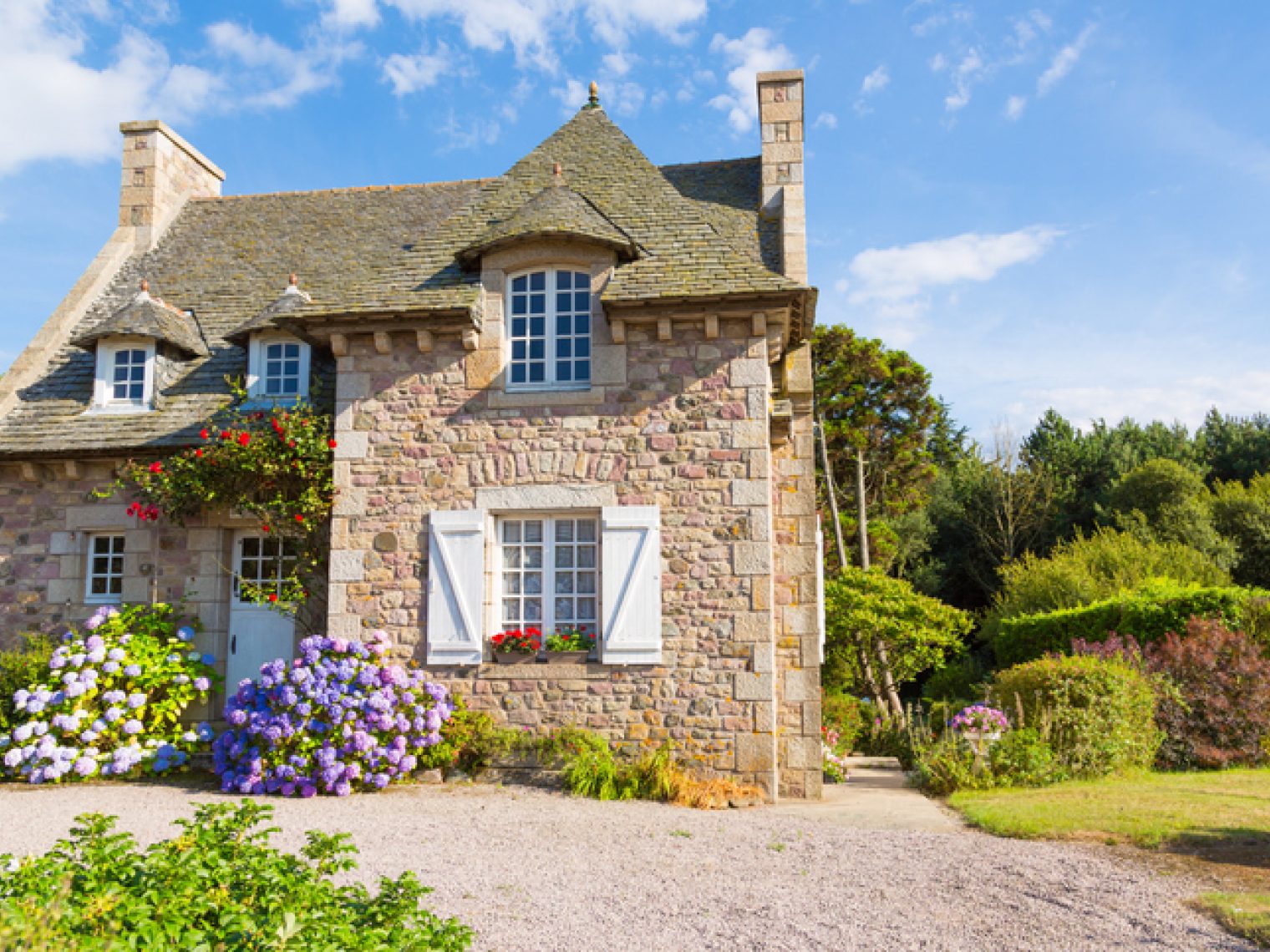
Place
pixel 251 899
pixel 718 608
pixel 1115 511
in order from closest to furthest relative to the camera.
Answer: pixel 251 899, pixel 718 608, pixel 1115 511

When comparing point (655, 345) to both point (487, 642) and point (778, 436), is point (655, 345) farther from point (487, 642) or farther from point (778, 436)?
point (487, 642)

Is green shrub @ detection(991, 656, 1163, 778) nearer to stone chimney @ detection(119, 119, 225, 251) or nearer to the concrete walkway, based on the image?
the concrete walkway

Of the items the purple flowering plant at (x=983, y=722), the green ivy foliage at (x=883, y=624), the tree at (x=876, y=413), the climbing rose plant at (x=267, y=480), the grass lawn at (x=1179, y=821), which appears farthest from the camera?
the tree at (x=876, y=413)

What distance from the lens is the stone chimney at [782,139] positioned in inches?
447

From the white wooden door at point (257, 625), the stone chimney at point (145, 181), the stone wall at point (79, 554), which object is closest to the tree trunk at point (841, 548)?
the white wooden door at point (257, 625)

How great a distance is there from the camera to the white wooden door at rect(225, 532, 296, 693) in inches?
411

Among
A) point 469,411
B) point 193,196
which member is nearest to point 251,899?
point 469,411

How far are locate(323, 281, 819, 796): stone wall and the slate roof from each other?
58cm

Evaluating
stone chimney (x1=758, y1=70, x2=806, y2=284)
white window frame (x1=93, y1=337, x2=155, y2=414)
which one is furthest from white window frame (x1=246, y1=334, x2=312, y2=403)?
stone chimney (x1=758, y1=70, x2=806, y2=284)

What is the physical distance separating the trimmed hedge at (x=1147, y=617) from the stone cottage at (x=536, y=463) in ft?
16.7

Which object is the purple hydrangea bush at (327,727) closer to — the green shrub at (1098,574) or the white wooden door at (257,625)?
the white wooden door at (257,625)

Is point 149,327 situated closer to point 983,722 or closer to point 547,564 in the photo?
point 547,564

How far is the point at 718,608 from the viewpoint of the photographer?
8.73 meters

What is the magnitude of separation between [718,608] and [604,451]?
1779 mm
